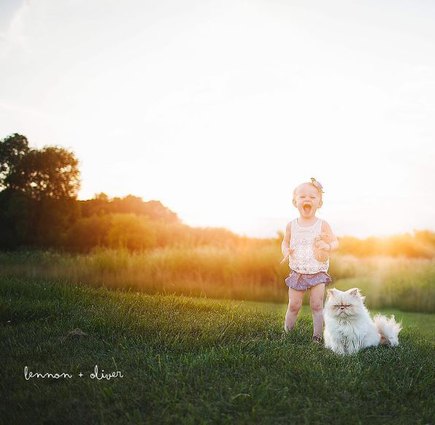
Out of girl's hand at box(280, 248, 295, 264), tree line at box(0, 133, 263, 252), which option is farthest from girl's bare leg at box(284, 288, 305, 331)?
tree line at box(0, 133, 263, 252)

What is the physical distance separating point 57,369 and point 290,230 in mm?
3457

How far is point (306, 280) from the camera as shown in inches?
237

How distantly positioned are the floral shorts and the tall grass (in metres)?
5.07

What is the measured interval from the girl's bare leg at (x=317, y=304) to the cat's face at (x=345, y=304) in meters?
0.52

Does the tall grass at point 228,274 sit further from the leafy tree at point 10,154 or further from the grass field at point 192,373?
the leafy tree at point 10,154

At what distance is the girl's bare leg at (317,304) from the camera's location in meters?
5.99

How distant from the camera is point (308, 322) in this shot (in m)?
7.73

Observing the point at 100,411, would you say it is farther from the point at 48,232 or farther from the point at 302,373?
the point at 48,232

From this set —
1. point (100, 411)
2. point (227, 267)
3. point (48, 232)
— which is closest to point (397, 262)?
point (227, 267)

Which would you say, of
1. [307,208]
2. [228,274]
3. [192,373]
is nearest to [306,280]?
[307,208]

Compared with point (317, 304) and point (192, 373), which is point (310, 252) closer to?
point (317, 304)

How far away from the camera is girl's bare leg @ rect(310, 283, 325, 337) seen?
5.99 meters

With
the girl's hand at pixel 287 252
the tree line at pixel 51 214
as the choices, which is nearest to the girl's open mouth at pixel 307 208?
the girl's hand at pixel 287 252

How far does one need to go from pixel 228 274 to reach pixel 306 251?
6881 mm
